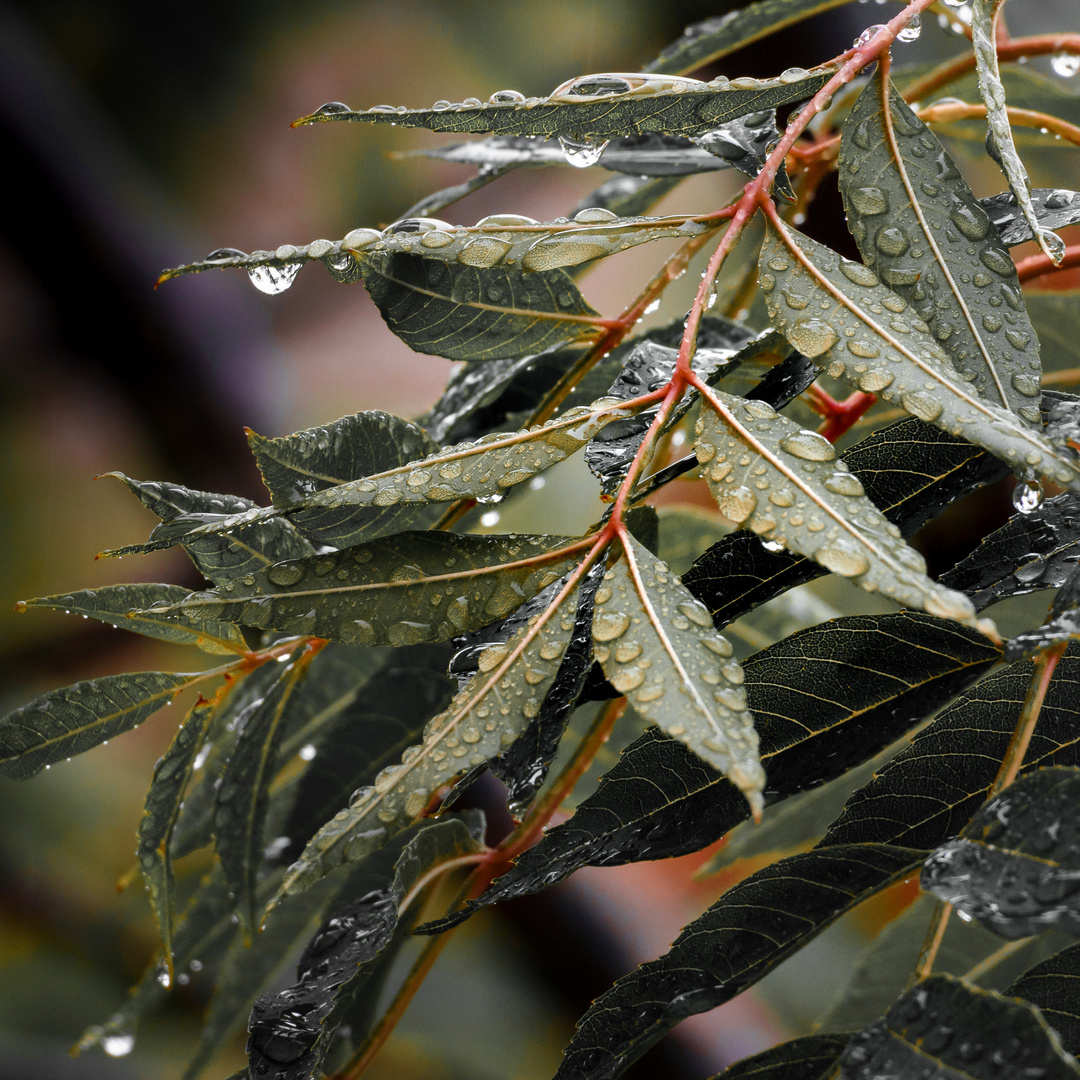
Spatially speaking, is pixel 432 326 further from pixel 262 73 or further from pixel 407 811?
pixel 262 73

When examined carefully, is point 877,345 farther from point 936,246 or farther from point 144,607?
point 144,607

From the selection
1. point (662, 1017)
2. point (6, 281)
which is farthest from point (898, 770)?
point (6, 281)

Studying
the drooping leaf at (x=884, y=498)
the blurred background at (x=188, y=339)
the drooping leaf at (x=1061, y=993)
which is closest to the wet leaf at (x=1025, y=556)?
the drooping leaf at (x=884, y=498)

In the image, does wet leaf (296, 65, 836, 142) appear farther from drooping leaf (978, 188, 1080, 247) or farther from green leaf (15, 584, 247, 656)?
green leaf (15, 584, 247, 656)

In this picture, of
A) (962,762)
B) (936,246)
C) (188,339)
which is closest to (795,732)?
(962,762)

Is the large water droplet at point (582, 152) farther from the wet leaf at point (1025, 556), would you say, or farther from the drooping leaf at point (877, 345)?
the wet leaf at point (1025, 556)

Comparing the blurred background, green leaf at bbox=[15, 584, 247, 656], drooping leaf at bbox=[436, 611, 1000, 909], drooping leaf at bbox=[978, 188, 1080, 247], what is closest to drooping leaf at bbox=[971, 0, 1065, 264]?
drooping leaf at bbox=[978, 188, 1080, 247]
